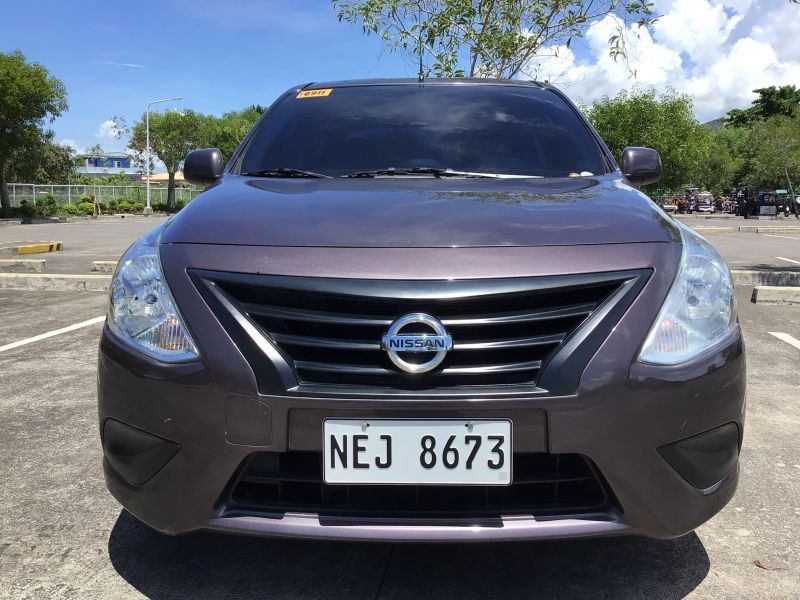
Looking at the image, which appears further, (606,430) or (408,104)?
(408,104)

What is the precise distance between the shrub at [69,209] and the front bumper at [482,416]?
119ft

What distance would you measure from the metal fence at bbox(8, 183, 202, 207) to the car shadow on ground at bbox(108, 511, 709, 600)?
33.1 metres

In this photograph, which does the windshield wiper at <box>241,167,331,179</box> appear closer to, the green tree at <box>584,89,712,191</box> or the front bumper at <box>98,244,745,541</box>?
the front bumper at <box>98,244,745,541</box>

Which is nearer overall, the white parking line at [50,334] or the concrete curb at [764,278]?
the white parking line at [50,334]

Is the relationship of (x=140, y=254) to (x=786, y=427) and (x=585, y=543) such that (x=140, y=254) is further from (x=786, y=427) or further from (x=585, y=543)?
(x=786, y=427)

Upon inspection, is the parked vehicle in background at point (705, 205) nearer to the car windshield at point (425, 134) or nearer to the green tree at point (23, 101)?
the green tree at point (23, 101)

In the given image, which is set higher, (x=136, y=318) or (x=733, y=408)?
(x=136, y=318)

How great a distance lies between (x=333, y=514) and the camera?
1.61 metres

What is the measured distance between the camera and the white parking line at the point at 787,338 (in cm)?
519

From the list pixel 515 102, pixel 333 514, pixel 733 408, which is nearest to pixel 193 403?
pixel 333 514

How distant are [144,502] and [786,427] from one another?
9.57ft

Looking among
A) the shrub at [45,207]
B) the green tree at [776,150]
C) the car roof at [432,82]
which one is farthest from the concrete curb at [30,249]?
the green tree at [776,150]

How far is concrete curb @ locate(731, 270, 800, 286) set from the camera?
8.35 m

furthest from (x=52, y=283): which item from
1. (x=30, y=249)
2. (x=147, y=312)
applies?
(x=147, y=312)
